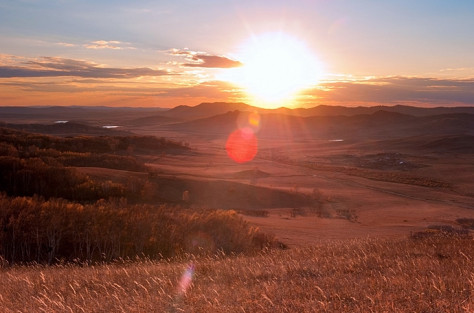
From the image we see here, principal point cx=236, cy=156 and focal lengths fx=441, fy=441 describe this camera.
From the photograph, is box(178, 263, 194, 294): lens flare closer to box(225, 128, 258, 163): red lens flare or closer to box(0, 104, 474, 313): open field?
box(0, 104, 474, 313): open field

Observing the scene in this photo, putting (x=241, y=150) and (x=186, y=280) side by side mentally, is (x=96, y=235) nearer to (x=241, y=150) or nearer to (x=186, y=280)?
(x=186, y=280)

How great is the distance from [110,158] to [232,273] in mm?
33553

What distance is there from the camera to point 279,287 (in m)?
5.16

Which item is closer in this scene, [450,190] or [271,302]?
[271,302]

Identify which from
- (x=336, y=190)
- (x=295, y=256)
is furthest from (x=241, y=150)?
(x=295, y=256)

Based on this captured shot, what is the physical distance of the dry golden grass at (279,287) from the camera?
4.41 m

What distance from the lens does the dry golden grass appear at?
441 cm

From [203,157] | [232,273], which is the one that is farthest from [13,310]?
[203,157]

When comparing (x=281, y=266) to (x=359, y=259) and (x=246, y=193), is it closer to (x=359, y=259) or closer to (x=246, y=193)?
→ (x=359, y=259)

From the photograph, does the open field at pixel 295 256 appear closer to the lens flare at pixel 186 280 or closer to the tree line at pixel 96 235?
the lens flare at pixel 186 280

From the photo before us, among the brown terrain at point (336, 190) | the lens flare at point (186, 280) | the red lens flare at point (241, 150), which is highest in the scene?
the lens flare at point (186, 280)

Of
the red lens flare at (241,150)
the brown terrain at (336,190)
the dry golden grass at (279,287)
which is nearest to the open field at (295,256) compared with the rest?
the dry golden grass at (279,287)

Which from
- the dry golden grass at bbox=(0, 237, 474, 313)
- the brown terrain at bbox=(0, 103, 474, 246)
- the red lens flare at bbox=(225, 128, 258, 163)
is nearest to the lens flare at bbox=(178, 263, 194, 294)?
the dry golden grass at bbox=(0, 237, 474, 313)

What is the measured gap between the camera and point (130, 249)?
12.4 meters
